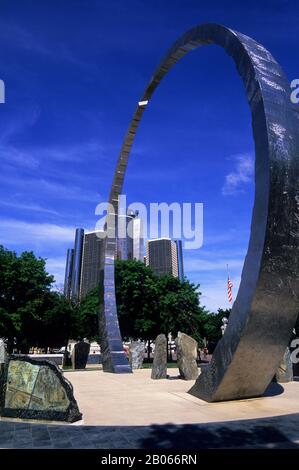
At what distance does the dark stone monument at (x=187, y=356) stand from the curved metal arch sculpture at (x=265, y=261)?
4850 millimetres

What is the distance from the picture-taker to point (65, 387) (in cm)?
748

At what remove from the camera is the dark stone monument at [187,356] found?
14.7m

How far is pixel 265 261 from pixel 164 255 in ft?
364

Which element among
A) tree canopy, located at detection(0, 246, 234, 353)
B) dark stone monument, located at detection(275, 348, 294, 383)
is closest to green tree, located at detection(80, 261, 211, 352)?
tree canopy, located at detection(0, 246, 234, 353)

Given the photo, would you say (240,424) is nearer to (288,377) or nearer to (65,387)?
(65,387)

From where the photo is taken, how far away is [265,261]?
8.43 meters

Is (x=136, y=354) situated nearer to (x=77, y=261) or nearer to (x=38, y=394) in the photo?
(x=38, y=394)

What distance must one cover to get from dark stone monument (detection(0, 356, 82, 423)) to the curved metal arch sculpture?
3530 millimetres

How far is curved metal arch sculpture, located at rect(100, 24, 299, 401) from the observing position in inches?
335

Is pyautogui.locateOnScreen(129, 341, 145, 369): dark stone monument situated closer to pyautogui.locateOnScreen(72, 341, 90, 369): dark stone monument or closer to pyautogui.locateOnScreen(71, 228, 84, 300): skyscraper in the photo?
pyautogui.locateOnScreen(72, 341, 90, 369): dark stone monument

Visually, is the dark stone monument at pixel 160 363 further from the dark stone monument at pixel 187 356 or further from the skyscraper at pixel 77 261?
the skyscraper at pixel 77 261

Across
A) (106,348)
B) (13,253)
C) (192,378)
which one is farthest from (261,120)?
(13,253)

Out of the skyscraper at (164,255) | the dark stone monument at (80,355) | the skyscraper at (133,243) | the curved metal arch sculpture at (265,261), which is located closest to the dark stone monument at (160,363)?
the curved metal arch sculpture at (265,261)

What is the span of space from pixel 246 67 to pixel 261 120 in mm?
1684
